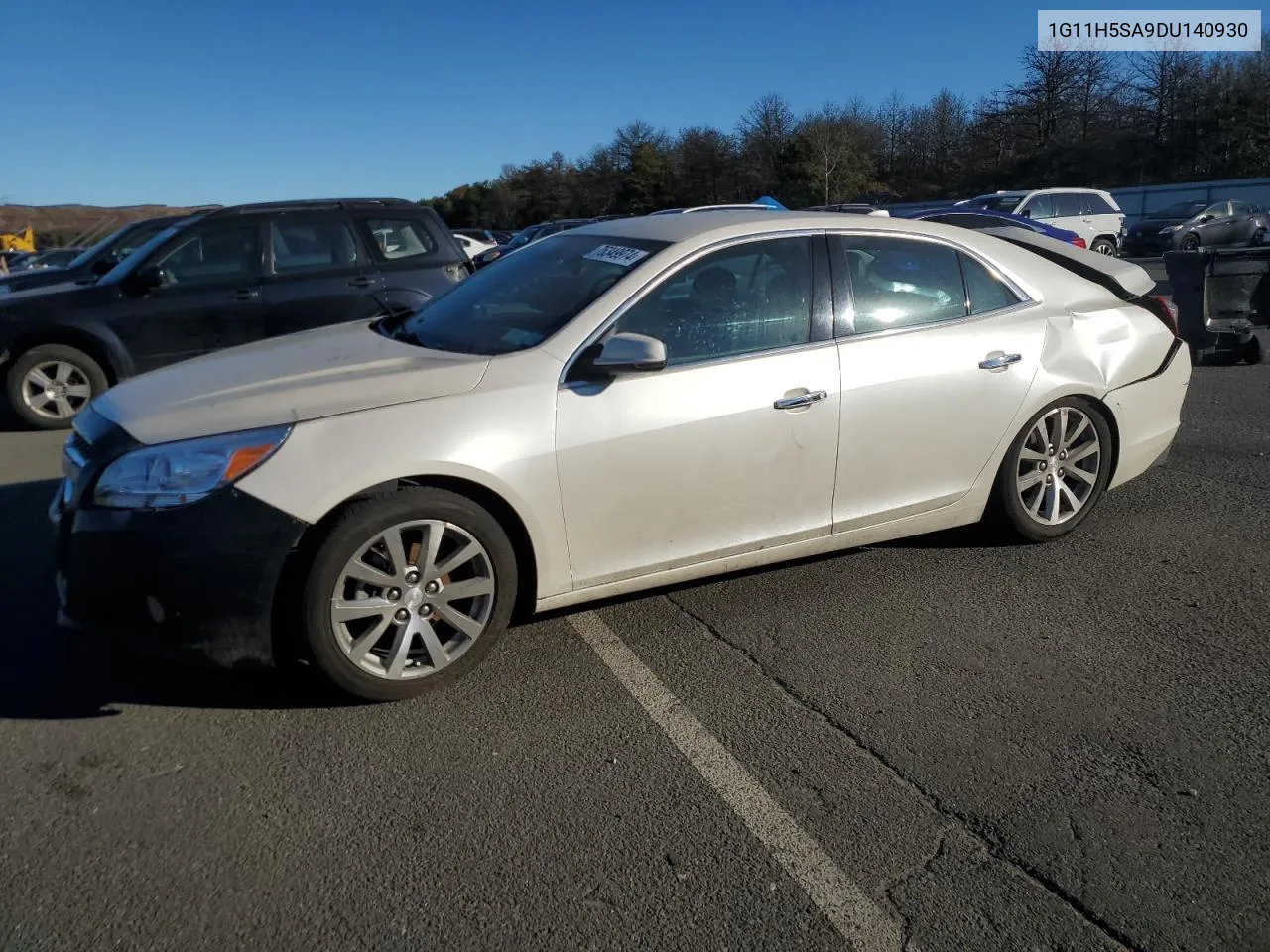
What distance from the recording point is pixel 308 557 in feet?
10.6

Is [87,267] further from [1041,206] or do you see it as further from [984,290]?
[1041,206]

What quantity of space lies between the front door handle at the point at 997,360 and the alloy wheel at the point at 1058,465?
0.35 m

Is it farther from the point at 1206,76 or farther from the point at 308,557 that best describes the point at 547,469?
the point at 1206,76

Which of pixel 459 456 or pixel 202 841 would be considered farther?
pixel 459 456

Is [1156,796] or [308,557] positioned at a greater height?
[308,557]

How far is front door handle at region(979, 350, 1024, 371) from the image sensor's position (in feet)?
14.3

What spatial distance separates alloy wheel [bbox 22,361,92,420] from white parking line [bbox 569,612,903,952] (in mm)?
6184

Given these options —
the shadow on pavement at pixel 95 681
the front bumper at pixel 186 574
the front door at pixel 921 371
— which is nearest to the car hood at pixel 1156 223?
the front door at pixel 921 371

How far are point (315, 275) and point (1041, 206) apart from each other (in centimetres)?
2077

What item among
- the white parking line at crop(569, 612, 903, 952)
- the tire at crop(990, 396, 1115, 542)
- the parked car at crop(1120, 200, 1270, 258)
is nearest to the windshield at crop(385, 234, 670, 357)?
the white parking line at crop(569, 612, 903, 952)

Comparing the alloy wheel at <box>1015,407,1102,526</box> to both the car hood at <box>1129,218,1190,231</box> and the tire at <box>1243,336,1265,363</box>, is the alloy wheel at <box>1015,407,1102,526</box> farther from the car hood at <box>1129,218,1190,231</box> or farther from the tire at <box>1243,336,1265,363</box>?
the car hood at <box>1129,218,1190,231</box>

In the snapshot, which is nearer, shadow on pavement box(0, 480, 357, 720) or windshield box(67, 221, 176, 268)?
shadow on pavement box(0, 480, 357, 720)

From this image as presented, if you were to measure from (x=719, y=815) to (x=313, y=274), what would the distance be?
6.86m

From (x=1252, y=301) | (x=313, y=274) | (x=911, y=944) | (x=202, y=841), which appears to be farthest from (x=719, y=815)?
(x=1252, y=301)
